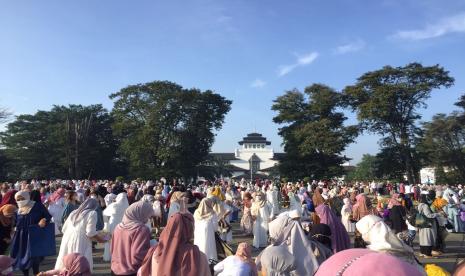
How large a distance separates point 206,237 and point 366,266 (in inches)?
240

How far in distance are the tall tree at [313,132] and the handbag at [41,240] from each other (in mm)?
33710

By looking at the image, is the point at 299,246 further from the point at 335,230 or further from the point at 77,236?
the point at 77,236

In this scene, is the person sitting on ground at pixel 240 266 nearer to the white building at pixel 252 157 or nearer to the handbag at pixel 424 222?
the handbag at pixel 424 222

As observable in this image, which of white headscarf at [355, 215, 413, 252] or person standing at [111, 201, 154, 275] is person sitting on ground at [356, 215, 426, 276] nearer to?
white headscarf at [355, 215, 413, 252]

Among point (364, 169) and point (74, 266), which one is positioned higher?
point (364, 169)

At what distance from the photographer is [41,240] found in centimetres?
682

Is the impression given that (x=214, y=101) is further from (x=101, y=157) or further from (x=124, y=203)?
(x=124, y=203)

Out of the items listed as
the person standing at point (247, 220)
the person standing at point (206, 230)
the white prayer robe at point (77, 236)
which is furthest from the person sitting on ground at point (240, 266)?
the person standing at point (247, 220)

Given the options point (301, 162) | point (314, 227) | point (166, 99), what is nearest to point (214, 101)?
point (166, 99)

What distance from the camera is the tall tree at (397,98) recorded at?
37219mm

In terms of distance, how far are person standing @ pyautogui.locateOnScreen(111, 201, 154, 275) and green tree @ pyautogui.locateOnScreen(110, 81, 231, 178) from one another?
3386 cm

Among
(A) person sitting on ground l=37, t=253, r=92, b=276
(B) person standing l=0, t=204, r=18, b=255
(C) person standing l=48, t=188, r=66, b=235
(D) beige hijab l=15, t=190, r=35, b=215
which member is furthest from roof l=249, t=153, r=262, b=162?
(A) person sitting on ground l=37, t=253, r=92, b=276

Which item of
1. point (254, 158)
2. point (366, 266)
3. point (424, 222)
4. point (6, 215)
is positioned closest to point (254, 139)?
point (254, 158)

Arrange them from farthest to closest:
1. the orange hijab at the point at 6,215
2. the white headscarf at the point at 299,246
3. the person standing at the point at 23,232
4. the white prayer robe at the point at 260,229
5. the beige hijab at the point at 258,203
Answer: the beige hijab at the point at 258,203, the white prayer robe at the point at 260,229, the person standing at the point at 23,232, the orange hijab at the point at 6,215, the white headscarf at the point at 299,246
